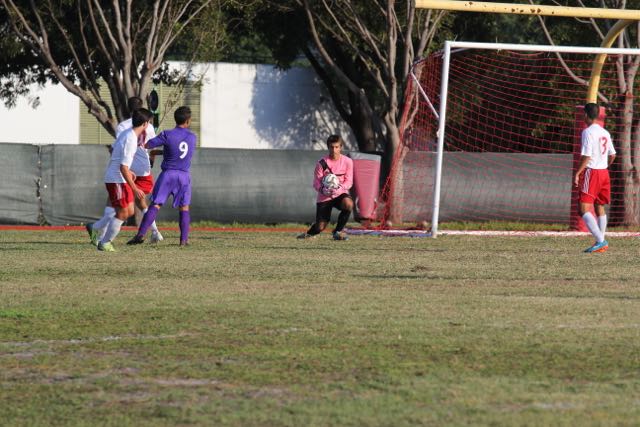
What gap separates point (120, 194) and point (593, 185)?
5868 mm

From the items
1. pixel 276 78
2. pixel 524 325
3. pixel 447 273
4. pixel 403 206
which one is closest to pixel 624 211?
pixel 403 206

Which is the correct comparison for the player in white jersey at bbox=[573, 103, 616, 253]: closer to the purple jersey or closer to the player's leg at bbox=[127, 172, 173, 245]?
the purple jersey

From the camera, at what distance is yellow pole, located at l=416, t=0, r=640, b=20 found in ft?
59.1

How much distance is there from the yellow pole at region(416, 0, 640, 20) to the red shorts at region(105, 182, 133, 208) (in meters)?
5.92

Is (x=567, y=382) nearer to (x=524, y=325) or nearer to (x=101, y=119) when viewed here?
(x=524, y=325)

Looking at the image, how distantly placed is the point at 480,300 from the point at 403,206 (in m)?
13.0

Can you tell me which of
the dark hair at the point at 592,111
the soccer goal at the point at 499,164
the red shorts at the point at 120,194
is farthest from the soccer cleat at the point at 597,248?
the red shorts at the point at 120,194

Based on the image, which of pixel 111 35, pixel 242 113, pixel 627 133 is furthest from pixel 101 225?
pixel 242 113

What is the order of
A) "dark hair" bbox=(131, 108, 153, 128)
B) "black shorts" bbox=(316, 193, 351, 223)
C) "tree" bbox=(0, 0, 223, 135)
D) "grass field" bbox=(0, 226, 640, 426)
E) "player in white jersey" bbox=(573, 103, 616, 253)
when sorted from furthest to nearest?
1. "tree" bbox=(0, 0, 223, 135)
2. "black shorts" bbox=(316, 193, 351, 223)
3. "player in white jersey" bbox=(573, 103, 616, 253)
4. "dark hair" bbox=(131, 108, 153, 128)
5. "grass field" bbox=(0, 226, 640, 426)

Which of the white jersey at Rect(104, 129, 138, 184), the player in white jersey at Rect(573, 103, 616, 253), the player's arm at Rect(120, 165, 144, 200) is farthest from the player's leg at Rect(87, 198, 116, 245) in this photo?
the player in white jersey at Rect(573, 103, 616, 253)

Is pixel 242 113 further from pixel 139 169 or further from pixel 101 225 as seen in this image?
pixel 101 225

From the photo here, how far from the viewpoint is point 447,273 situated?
1182cm

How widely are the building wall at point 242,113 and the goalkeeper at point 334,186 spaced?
96.8ft

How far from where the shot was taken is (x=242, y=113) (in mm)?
48344
